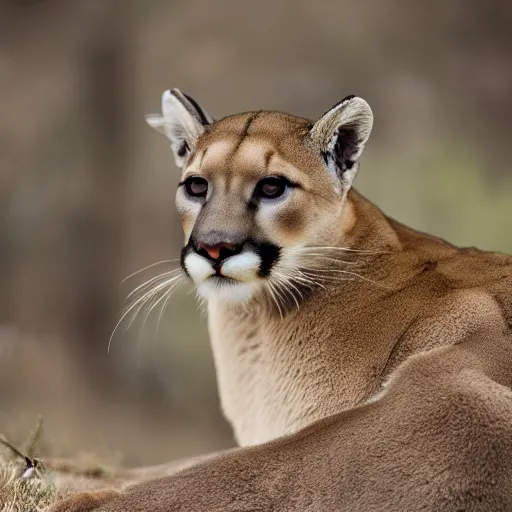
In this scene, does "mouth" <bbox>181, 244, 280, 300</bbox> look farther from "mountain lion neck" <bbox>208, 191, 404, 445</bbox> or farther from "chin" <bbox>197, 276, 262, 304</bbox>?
"mountain lion neck" <bbox>208, 191, 404, 445</bbox>

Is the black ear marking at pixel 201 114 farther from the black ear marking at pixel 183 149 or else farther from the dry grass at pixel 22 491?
the dry grass at pixel 22 491

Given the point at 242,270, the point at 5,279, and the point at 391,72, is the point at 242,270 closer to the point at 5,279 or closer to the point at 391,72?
the point at 391,72

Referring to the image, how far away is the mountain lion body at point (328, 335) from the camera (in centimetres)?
196

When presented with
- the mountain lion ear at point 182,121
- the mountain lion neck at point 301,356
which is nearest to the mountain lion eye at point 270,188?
the mountain lion neck at point 301,356

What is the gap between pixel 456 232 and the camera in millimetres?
6160

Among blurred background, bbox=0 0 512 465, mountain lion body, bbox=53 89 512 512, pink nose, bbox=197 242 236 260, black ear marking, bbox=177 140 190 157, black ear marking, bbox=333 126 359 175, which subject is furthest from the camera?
blurred background, bbox=0 0 512 465

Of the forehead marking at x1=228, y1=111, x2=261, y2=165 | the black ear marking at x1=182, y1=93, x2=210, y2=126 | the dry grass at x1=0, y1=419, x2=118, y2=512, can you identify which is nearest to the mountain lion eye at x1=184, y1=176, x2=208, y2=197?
the forehead marking at x1=228, y1=111, x2=261, y2=165

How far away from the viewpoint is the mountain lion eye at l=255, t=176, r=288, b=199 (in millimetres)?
2729

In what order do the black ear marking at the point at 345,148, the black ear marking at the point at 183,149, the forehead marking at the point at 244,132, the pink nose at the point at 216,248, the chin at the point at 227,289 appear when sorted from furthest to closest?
the black ear marking at the point at 183,149 → the black ear marking at the point at 345,148 → the forehead marking at the point at 244,132 → the chin at the point at 227,289 → the pink nose at the point at 216,248

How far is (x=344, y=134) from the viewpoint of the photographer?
2932mm

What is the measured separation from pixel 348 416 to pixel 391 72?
467 cm

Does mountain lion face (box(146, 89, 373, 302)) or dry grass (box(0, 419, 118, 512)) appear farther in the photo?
mountain lion face (box(146, 89, 373, 302))

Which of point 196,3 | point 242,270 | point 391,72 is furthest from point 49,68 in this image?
point 242,270

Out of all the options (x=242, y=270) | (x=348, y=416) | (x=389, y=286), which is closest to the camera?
(x=348, y=416)
